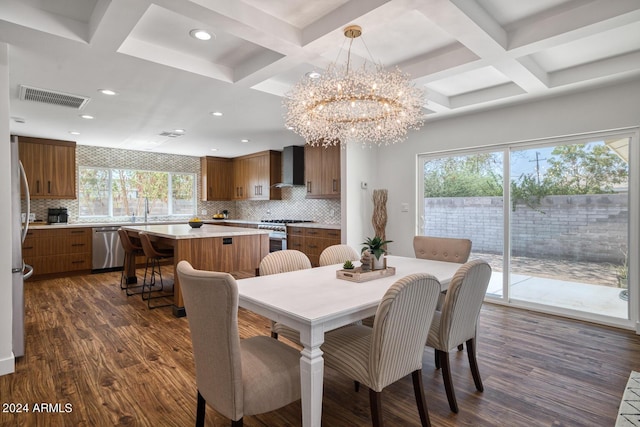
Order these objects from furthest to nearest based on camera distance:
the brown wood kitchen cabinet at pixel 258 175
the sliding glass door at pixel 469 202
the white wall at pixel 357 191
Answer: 1. the brown wood kitchen cabinet at pixel 258 175
2. the white wall at pixel 357 191
3. the sliding glass door at pixel 469 202

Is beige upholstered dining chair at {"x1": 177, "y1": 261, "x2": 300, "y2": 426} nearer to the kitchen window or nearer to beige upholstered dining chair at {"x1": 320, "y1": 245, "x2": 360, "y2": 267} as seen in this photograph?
beige upholstered dining chair at {"x1": 320, "y1": 245, "x2": 360, "y2": 267}

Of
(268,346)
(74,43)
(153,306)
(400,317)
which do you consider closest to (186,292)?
(268,346)

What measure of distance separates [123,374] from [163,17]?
2.51 metres

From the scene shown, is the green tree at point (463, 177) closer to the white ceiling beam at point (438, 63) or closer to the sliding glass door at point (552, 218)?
the sliding glass door at point (552, 218)

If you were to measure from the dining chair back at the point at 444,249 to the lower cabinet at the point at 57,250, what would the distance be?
5749 mm

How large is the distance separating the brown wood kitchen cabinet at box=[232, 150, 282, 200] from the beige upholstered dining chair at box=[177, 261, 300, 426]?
18.7 feet

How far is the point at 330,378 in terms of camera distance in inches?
95.5

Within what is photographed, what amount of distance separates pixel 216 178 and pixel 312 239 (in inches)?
137

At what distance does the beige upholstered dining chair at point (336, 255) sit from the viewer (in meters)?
3.04

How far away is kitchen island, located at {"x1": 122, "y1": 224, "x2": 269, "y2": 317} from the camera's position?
12.5 ft

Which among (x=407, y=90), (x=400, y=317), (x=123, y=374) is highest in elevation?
(x=407, y=90)

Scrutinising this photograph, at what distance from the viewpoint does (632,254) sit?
335 cm

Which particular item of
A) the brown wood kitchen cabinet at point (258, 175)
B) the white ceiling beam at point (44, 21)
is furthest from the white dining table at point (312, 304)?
the brown wood kitchen cabinet at point (258, 175)

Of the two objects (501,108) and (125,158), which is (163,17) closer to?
(501,108)
